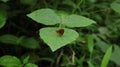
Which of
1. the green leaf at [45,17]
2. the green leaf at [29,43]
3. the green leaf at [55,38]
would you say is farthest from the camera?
the green leaf at [29,43]

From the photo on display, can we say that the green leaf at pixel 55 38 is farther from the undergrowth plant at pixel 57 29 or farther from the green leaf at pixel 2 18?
the green leaf at pixel 2 18

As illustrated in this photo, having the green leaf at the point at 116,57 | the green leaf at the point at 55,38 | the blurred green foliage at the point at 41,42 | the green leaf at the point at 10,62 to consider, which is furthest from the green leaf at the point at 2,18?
the green leaf at the point at 116,57

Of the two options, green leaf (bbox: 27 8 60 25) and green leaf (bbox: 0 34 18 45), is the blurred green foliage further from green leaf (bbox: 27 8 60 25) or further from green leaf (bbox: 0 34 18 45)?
green leaf (bbox: 27 8 60 25)

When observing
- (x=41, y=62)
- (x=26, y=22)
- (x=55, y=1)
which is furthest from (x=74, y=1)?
(x=41, y=62)

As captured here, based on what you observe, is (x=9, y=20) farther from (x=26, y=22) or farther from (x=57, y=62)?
(x=57, y=62)

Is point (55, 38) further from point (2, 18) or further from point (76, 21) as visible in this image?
point (2, 18)

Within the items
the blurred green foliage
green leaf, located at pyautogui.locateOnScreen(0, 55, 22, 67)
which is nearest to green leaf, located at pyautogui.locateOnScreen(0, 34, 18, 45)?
the blurred green foliage
